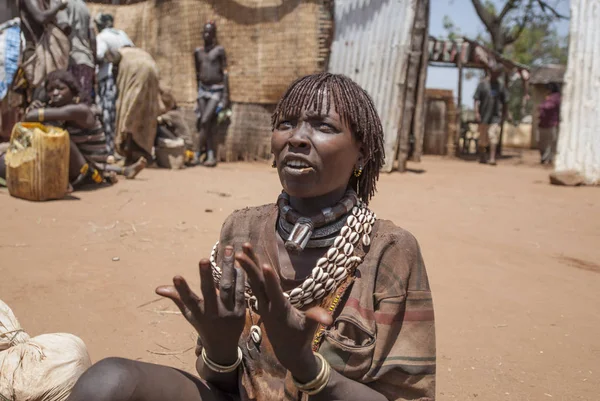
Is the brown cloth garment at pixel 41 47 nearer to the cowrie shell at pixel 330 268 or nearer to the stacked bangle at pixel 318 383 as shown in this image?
the cowrie shell at pixel 330 268

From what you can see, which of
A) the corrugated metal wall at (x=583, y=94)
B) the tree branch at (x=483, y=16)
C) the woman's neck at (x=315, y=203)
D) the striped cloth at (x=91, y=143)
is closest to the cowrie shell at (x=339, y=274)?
the woman's neck at (x=315, y=203)

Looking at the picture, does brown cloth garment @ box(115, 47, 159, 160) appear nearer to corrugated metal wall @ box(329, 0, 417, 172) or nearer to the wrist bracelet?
corrugated metal wall @ box(329, 0, 417, 172)

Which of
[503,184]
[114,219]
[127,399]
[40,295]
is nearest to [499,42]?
[503,184]

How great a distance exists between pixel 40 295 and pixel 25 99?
427cm

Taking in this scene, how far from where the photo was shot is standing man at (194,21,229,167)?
9.45m

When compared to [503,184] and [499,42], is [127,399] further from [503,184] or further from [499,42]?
[499,42]

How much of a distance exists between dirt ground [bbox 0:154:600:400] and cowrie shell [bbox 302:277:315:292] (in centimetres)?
122

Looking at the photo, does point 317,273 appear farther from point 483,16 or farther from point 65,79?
point 483,16

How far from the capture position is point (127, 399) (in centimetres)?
143

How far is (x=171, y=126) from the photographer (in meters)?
9.26

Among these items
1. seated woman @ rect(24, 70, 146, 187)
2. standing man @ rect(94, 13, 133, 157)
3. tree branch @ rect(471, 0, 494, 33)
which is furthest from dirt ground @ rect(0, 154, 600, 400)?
tree branch @ rect(471, 0, 494, 33)

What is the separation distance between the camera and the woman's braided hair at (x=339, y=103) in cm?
167

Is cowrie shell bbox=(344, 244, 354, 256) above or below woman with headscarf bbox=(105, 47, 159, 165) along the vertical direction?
below

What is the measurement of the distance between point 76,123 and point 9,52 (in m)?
1.22
